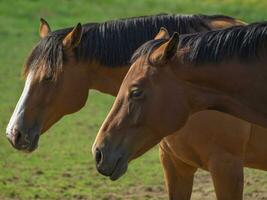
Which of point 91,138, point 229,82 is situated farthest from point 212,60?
point 91,138

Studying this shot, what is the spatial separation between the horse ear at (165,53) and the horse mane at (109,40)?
1.41 metres

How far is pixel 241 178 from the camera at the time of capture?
23.7 ft

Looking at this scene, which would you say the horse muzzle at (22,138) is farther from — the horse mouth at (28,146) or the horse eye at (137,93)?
the horse eye at (137,93)

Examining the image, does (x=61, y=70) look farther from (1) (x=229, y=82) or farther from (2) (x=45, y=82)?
(1) (x=229, y=82)

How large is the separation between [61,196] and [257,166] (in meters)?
2.72

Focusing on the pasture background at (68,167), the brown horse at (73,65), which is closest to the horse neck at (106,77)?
the brown horse at (73,65)

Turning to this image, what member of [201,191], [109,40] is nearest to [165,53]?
[109,40]

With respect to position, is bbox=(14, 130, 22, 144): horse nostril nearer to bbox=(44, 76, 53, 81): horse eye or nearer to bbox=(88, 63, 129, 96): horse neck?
bbox=(44, 76, 53, 81): horse eye

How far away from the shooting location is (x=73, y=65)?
7422 millimetres

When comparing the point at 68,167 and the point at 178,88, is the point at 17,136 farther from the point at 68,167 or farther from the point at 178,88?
the point at 68,167

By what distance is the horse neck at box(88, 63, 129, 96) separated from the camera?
290 inches

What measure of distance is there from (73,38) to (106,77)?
16.3 inches

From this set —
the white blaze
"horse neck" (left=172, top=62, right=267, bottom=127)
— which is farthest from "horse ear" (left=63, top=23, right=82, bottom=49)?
"horse neck" (left=172, top=62, right=267, bottom=127)

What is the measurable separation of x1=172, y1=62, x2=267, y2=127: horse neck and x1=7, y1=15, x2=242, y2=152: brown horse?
1.47m
